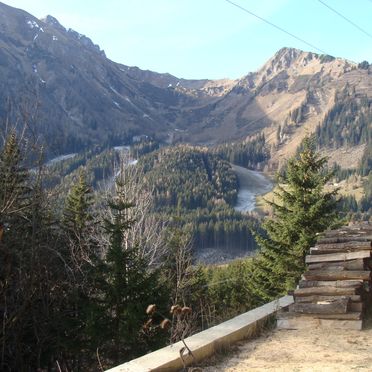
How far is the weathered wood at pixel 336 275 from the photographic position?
796 cm

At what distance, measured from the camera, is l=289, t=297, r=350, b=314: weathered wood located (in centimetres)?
743

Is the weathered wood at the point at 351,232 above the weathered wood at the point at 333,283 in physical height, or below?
above

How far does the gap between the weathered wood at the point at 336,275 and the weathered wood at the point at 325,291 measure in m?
0.33

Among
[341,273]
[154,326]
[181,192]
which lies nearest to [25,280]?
[154,326]

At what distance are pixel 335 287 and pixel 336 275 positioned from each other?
33cm

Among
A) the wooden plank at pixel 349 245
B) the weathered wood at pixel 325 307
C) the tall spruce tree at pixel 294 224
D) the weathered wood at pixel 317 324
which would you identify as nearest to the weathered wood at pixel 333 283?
the weathered wood at pixel 325 307

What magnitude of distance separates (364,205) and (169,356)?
17088 cm

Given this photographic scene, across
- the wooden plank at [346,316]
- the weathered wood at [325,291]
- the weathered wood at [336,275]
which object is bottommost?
the wooden plank at [346,316]

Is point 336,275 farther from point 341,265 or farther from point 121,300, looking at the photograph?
point 121,300

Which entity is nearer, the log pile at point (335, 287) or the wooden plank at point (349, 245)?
the log pile at point (335, 287)

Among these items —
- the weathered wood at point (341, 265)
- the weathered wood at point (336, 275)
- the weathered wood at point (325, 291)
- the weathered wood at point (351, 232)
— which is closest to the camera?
the weathered wood at point (325, 291)

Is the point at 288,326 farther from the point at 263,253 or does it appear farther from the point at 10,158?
the point at 263,253

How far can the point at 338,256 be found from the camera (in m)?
8.43

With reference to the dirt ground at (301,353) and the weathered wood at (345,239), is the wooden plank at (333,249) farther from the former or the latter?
the dirt ground at (301,353)
